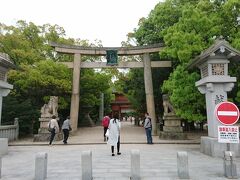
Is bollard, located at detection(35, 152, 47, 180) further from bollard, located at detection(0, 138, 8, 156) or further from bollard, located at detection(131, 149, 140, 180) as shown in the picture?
bollard, located at detection(0, 138, 8, 156)

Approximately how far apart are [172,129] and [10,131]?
1177cm

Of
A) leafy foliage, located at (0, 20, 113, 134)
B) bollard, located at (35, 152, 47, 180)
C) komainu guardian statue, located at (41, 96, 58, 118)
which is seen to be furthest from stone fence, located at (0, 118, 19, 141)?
bollard, located at (35, 152, 47, 180)

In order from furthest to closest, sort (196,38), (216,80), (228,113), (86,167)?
(196,38) → (216,80) → (228,113) → (86,167)

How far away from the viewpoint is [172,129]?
61.2 ft

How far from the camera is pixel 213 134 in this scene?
11.2 m

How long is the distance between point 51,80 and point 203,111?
42.4 ft

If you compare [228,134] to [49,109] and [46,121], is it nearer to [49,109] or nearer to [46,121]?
[46,121]

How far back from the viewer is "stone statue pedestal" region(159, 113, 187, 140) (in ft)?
59.9

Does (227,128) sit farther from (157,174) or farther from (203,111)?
(203,111)

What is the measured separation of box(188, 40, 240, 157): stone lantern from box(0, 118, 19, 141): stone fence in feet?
44.0

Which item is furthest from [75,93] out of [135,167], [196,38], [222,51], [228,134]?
[228,134]

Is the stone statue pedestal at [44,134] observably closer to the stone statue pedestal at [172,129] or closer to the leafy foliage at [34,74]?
the leafy foliage at [34,74]

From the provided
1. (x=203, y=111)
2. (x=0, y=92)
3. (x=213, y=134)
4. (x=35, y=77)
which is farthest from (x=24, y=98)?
(x=213, y=134)

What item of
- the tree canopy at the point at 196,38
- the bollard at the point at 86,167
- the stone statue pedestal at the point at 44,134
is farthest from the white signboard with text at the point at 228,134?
the stone statue pedestal at the point at 44,134
